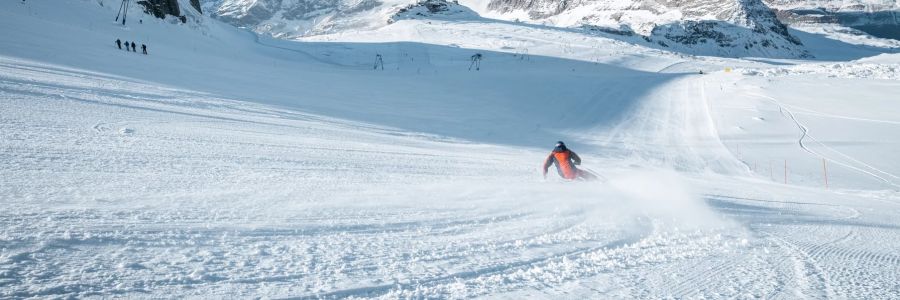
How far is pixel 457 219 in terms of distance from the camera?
5156 mm

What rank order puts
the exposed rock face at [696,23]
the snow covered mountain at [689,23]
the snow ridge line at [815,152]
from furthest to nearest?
1. the exposed rock face at [696,23]
2. the snow covered mountain at [689,23]
3. the snow ridge line at [815,152]

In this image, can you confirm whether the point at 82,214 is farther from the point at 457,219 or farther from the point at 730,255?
the point at 730,255

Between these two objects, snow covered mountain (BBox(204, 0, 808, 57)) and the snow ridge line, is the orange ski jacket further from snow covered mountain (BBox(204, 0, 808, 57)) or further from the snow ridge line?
snow covered mountain (BBox(204, 0, 808, 57))

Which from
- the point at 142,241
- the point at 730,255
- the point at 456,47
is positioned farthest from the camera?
the point at 456,47

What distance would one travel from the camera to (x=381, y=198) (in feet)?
19.1

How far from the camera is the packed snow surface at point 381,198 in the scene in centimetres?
343

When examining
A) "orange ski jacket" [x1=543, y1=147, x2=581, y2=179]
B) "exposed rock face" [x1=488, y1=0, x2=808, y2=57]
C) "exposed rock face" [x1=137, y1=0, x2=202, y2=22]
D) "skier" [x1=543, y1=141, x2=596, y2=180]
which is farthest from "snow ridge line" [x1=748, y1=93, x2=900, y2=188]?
"exposed rock face" [x1=488, y1=0, x2=808, y2=57]

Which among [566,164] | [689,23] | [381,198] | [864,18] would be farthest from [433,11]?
[864,18]

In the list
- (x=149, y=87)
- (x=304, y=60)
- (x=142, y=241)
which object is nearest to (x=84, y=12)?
(x=304, y=60)

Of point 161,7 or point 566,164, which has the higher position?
point 161,7

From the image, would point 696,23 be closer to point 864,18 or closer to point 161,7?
point 161,7

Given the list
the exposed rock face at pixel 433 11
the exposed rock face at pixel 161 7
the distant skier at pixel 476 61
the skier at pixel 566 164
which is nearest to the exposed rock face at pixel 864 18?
the exposed rock face at pixel 433 11

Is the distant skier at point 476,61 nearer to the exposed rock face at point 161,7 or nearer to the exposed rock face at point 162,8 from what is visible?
the exposed rock face at point 162,8

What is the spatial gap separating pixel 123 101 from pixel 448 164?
795cm
